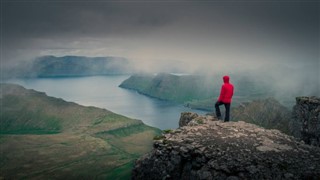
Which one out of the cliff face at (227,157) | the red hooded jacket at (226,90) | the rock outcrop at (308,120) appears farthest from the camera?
Answer: the rock outcrop at (308,120)

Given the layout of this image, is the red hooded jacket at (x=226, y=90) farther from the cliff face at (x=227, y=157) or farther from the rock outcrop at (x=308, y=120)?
the rock outcrop at (x=308, y=120)

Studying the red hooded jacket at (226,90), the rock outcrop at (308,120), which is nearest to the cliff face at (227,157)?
the red hooded jacket at (226,90)

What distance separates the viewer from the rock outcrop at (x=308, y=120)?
1650 inches

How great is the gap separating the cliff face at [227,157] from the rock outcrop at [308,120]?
18.5m

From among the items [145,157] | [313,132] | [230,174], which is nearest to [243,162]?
[230,174]

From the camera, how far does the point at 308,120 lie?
44.2 m

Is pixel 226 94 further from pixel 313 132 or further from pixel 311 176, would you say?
pixel 313 132

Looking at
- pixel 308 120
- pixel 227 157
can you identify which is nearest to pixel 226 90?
pixel 227 157

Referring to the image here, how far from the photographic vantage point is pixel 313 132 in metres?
42.1

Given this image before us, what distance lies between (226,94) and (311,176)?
14.2m

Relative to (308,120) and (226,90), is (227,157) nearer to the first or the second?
(226,90)

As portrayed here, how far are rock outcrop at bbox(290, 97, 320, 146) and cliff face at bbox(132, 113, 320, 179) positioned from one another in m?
18.5

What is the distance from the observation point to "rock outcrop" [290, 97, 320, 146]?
4191cm

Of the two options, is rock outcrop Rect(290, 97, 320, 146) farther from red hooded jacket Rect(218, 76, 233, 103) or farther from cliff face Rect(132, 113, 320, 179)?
cliff face Rect(132, 113, 320, 179)
